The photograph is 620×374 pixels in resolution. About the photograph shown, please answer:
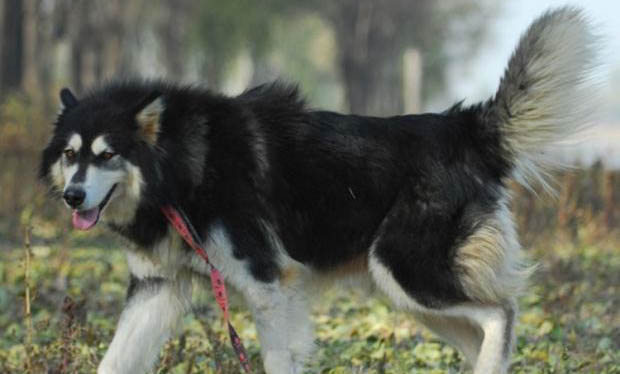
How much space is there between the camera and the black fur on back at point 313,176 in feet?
18.4

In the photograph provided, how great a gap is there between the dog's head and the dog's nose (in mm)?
21

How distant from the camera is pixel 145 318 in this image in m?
5.71

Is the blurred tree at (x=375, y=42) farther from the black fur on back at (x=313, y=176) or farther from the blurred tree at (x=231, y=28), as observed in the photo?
the black fur on back at (x=313, y=176)

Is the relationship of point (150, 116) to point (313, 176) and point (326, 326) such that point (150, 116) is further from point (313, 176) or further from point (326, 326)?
point (326, 326)

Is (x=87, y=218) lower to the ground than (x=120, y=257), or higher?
higher

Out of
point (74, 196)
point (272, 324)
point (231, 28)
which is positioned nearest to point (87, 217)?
point (74, 196)

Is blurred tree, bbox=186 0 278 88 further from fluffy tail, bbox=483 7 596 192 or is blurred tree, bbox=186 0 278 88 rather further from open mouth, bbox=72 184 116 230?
open mouth, bbox=72 184 116 230

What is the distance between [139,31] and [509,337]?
105 ft

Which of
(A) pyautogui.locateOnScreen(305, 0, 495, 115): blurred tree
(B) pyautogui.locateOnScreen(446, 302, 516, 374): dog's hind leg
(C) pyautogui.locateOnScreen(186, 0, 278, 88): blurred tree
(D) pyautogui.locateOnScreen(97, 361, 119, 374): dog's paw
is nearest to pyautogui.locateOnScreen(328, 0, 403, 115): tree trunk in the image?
(A) pyautogui.locateOnScreen(305, 0, 495, 115): blurred tree

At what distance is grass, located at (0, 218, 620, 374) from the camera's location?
6.27 meters

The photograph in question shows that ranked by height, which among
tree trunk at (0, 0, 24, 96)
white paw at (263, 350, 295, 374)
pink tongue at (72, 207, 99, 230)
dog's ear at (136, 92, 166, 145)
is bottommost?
tree trunk at (0, 0, 24, 96)

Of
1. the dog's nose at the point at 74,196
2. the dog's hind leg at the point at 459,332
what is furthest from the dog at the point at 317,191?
the dog's nose at the point at 74,196

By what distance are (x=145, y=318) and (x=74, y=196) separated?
92 cm

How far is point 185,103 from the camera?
580 cm
